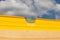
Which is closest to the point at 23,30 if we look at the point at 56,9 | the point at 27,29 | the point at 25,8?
the point at 27,29

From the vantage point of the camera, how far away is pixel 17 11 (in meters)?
0.90

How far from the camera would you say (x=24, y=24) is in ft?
2.97

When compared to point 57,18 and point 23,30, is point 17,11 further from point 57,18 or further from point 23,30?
point 57,18

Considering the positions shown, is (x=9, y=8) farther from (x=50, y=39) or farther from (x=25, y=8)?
(x=50, y=39)

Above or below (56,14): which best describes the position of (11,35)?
below

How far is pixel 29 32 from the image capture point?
900mm

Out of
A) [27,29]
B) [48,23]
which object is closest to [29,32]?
[27,29]

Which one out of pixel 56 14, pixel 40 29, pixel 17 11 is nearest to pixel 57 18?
pixel 56 14

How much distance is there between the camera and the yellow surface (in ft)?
2.90

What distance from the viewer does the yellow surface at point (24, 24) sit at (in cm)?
89

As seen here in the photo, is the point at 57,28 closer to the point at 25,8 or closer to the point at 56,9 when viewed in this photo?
the point at 56,9

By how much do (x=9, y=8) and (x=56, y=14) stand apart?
29 centimetres

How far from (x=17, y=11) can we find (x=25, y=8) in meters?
0.05

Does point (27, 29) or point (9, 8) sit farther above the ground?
point (9, 8)
